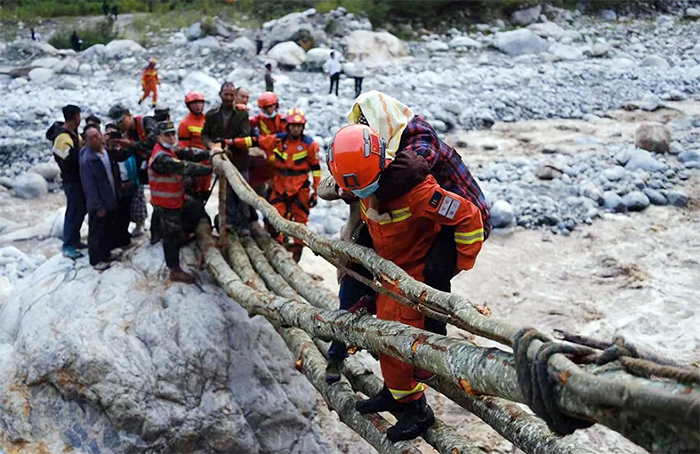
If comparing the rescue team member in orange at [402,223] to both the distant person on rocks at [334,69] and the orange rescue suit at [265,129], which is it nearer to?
the orange rescue suit at [265,129]

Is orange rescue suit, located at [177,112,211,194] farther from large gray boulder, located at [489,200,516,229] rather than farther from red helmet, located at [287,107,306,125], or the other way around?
large gray boulder, located at [489,200,516,229]

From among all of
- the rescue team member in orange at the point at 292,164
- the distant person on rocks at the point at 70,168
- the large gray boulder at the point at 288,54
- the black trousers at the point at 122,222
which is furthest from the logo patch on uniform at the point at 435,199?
the large gray boulder at the point at 288,54

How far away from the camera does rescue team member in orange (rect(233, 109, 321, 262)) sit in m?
6.23

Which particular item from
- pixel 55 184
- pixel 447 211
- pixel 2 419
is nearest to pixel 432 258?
pixel 447 211

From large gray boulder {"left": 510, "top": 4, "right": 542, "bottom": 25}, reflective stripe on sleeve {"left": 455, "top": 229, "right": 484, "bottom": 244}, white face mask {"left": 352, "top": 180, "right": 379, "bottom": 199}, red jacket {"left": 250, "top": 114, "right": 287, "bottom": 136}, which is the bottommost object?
large gray boulder {"left": 510, "top": 4, "right": 542, "bottom": 25}

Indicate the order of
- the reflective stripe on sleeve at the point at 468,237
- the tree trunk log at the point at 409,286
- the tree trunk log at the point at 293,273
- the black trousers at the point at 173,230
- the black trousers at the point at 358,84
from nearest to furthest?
the tree trunk log at the point at 409,286
the reflective stripe on sleeve at the point at 468,237
the tree trunk log at the point at 293,273
the black trousers at the point at 173,230
the black trousers at the point at 358,84

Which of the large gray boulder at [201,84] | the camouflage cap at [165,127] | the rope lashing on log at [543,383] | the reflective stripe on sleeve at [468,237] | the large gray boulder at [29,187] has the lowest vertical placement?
the large gray boulder at [29,187]

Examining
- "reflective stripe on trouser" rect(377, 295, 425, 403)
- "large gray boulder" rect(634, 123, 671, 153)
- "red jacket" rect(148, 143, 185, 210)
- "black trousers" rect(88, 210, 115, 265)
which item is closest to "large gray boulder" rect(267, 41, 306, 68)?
"large gray boulder" rect(634, 123, 671, 153)

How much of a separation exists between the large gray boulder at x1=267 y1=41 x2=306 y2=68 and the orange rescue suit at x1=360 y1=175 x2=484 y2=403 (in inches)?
627

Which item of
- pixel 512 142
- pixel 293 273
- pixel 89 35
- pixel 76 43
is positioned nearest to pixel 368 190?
pixel 293 273

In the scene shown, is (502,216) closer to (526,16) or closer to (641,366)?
(641,366)

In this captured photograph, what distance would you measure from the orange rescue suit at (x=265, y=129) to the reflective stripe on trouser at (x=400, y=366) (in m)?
3.09

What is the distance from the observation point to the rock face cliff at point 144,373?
191 inches

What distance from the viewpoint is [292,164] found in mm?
6367
